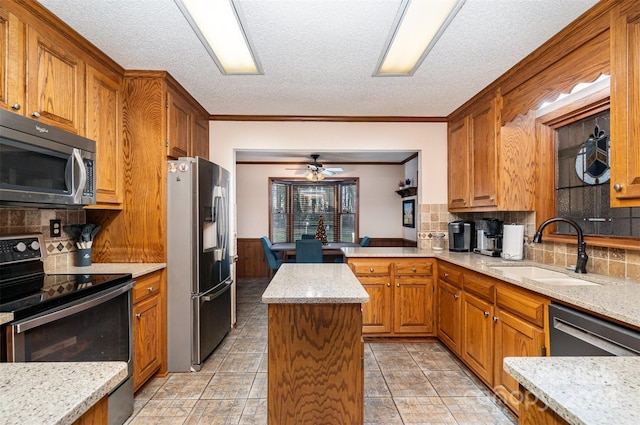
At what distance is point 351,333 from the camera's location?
64.6 inches

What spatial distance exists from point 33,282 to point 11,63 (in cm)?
118

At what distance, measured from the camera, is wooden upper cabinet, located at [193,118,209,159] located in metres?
3.22

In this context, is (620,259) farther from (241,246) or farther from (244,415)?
(241,246)

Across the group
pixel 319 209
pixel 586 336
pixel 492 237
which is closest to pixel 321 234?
pixel 319 209

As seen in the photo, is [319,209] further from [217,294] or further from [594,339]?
[594,339]

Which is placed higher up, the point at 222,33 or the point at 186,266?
the point at 222,33

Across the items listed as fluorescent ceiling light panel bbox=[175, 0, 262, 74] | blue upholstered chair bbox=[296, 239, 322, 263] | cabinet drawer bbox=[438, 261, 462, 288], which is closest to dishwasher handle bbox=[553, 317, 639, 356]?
cabinet drawer bbox=[438, 261, 462, 288]

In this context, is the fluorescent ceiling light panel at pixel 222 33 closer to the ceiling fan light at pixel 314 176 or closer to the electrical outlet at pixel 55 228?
the electrical outlet at pixel 55 228

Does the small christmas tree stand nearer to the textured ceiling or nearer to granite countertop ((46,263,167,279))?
the textured ceiling

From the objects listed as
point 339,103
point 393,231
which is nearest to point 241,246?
point 393,231

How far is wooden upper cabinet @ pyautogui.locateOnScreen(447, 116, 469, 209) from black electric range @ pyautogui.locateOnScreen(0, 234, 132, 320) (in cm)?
304

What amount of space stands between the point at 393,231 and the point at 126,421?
17.9ft

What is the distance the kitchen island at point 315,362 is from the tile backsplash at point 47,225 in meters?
1.69

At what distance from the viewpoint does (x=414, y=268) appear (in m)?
3.18
